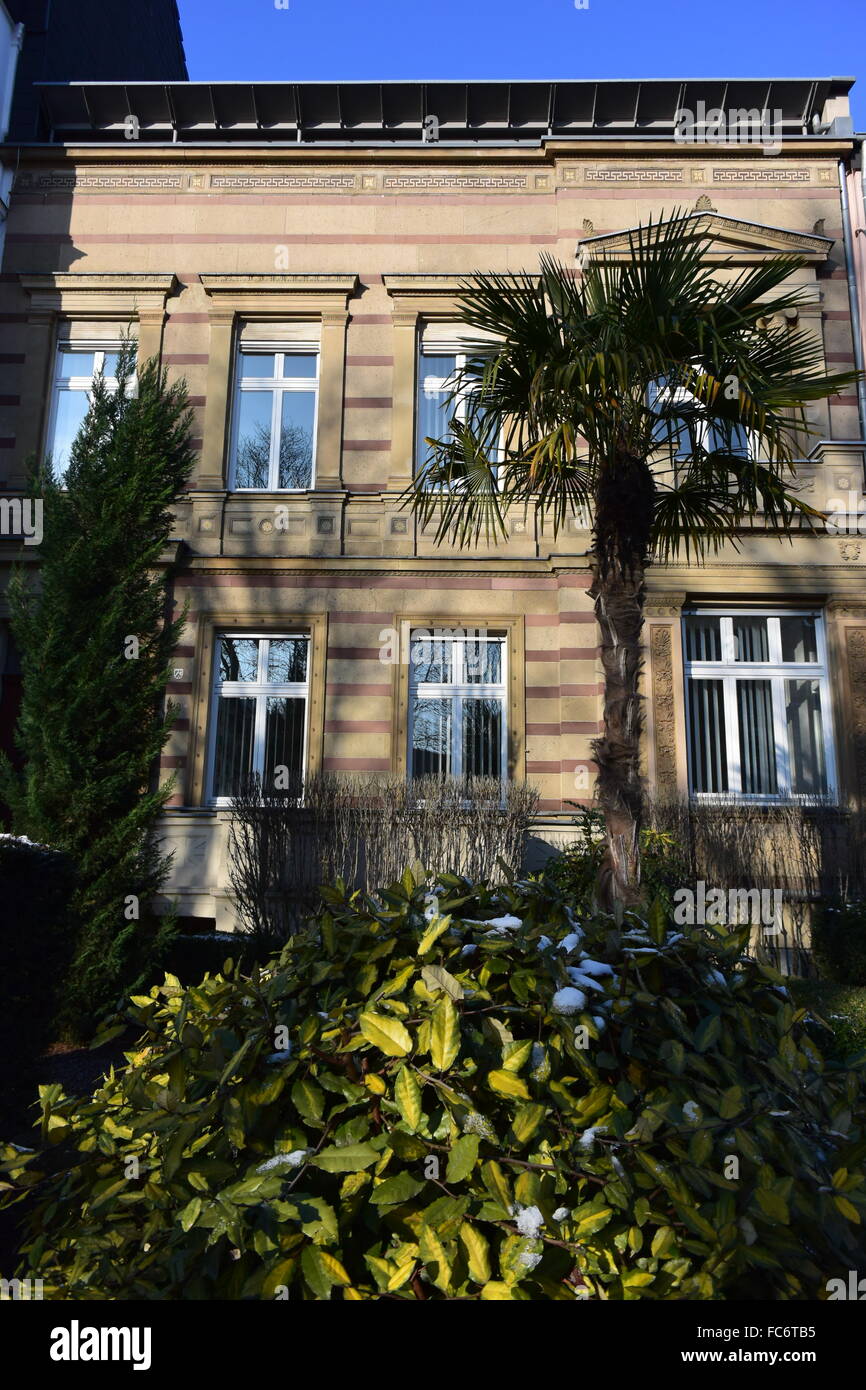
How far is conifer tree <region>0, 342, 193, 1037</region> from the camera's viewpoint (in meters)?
9.80

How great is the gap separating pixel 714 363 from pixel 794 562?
6.45m

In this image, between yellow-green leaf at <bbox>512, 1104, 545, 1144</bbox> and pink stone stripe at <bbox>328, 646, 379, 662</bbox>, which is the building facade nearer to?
pink stone stripe at <bbox>328, 646, 379, 662</bbox>

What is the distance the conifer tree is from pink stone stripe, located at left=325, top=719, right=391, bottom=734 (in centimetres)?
222

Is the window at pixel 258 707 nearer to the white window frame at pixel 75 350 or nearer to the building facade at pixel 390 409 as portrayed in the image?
the building facade at pixel 390 409

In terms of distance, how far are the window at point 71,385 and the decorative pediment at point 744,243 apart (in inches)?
285

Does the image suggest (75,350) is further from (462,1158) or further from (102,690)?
(462,1158)

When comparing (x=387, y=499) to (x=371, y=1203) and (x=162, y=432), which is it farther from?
(x=371, y=1203)

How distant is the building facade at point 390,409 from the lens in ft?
41.2

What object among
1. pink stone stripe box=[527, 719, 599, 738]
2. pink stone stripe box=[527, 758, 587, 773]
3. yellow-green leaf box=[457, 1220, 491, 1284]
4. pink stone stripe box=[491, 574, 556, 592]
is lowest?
yellow-green leaf box=[457, 1220, 491, 1284]

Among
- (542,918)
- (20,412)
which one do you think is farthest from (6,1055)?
(20,412)

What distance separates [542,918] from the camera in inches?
104

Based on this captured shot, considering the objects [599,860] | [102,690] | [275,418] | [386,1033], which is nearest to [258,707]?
[102,690]

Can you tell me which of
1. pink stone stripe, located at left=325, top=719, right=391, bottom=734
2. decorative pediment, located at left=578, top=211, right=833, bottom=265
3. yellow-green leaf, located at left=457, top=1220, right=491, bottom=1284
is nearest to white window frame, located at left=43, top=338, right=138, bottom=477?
pink stone stripe, located at left=325, top=719, right=391, bottom=734
